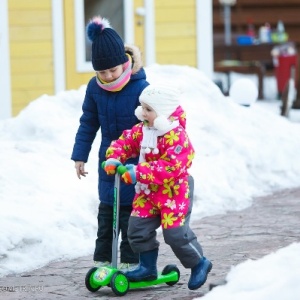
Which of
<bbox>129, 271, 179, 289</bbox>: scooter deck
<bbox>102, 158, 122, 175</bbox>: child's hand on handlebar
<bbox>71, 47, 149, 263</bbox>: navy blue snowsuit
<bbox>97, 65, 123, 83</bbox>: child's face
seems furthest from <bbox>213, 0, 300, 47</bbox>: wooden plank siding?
<bbox>102, 158, 122, 175</bbox>: child's hand on handlebar

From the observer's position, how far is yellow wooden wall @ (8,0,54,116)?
43.0 feet

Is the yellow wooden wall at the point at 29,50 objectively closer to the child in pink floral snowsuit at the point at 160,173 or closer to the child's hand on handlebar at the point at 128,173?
the child in pink floral snowsuit at the point at 160,173

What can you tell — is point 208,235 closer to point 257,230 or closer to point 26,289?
point 257,230

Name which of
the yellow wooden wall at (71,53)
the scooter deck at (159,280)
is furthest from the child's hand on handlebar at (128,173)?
the yellow wooden wall at (71,53)

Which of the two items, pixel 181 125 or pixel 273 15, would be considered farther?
pixel 273 15

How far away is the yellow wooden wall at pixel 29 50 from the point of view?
13.1 meters

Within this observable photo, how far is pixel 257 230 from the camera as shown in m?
7.90

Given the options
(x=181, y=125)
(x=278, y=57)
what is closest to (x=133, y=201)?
(x=181, y=125)

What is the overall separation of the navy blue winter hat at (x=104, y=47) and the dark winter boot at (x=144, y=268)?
3.48 ft

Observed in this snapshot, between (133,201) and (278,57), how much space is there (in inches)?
628

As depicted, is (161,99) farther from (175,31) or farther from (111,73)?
(175,31)

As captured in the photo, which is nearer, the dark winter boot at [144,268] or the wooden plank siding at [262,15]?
the dark winter boot at [144,268]

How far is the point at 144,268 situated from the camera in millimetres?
6012

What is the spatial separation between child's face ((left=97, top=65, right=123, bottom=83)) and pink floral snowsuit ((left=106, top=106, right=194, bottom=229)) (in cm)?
33
